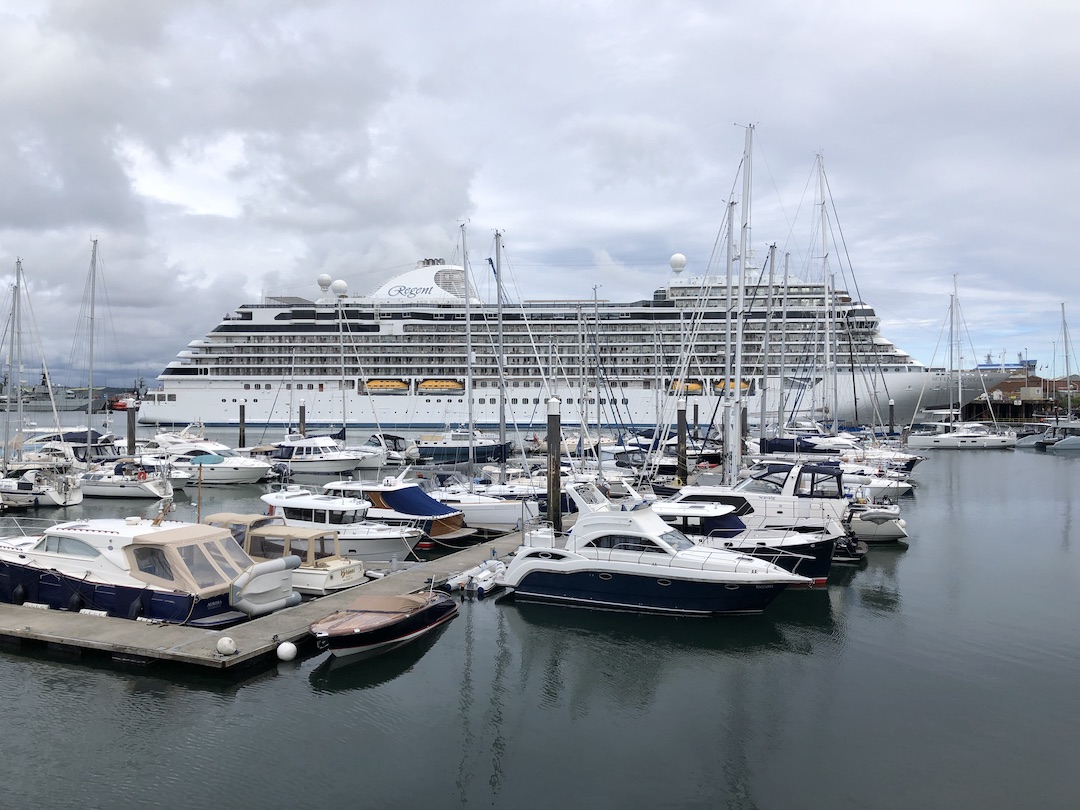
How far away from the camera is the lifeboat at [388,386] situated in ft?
226

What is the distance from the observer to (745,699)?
11195mm

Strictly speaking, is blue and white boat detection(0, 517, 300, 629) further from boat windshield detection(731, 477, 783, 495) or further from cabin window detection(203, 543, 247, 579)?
boat windshield detection(731, 477, 783, 495)

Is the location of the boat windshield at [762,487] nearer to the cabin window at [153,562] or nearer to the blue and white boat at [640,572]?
the blue and white boat at [640,572]

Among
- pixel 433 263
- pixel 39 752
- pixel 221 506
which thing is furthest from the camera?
pixel 433 263

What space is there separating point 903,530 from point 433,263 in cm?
6169

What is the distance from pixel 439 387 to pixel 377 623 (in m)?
57.2

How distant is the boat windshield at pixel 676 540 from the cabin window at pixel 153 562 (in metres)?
8.65

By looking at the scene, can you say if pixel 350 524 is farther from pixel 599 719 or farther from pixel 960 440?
pixel 960 440

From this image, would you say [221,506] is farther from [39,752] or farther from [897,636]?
[897,636]

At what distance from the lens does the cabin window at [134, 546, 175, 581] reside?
13.0 m

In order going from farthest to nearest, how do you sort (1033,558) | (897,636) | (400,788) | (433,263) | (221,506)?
(433,263)
(221,506)
(1033,558)
(897,636)
(400,788)

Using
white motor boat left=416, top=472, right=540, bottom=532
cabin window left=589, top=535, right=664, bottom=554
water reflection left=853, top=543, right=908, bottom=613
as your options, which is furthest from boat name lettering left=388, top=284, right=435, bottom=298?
cabin window left=589, top=535, right=664, bottom=554

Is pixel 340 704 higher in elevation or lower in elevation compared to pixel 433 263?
lower

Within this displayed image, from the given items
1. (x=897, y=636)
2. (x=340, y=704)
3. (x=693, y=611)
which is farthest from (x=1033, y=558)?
(x=340, y=704)
